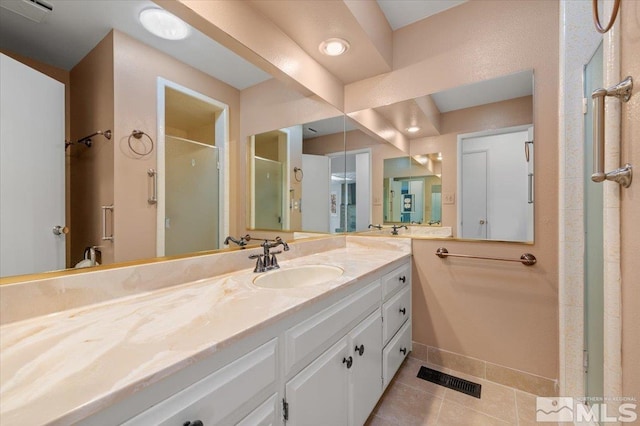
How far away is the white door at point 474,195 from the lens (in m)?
1.76

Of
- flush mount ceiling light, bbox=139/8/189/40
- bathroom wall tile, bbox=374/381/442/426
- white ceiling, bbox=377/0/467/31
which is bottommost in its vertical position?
bathroom wall tile, bbox=374/381/442/426

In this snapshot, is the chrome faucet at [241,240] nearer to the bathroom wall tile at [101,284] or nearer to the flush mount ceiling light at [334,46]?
the bathroom wall tile at [101,284]

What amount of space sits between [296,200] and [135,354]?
4.68 feet

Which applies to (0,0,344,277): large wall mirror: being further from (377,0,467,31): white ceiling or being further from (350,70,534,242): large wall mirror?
(350,70,534,242): large wall mirror

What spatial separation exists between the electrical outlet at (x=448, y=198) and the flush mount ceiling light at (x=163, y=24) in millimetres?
1823

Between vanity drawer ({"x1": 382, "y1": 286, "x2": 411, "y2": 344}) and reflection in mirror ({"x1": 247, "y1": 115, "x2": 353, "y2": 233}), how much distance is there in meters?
0.76

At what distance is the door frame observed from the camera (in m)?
1.05

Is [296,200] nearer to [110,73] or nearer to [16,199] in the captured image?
[110,73]

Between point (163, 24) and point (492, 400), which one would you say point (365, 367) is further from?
point (163, 24)

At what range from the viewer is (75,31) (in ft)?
2.88

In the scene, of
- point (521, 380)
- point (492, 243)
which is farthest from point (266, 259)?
point (521, 380)

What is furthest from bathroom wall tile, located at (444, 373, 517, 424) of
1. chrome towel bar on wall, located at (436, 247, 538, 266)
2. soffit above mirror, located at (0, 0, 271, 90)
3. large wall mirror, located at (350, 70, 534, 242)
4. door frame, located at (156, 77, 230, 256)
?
soffit above mirror, located at (0, 0, 271, 90)

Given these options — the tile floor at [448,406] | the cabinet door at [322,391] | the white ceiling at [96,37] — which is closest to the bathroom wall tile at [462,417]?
the tile floor at [448,406]

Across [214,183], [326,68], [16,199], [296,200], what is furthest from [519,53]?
[16,199]
